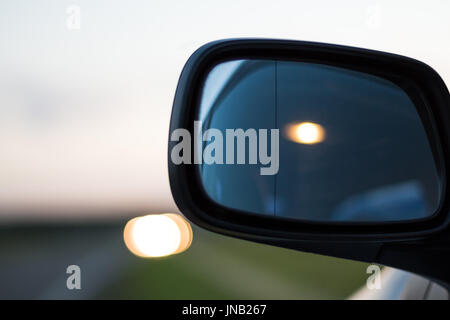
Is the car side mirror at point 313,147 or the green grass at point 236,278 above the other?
the green grass at point 236,278

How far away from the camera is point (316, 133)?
76.5 inches

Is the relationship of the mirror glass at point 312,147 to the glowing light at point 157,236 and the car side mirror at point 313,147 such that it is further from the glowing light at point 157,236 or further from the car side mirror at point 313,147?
the glowing light at point 157,236

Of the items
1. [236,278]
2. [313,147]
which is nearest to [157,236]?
[236,278]

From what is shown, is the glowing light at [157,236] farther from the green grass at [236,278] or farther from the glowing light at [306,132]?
the glowing light at [306,132]

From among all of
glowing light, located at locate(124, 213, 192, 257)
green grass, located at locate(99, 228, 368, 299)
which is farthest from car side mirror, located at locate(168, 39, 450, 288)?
glowing light, located at locate(124, 213, 192, 257)

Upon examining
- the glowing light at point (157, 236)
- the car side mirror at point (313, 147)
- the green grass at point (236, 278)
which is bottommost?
the car side mirror at point (313, 147)

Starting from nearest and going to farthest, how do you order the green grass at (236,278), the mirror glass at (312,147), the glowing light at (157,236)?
the mirror glass at (312,147) < the green grass at (236,278) < the glowing light at (157,236)

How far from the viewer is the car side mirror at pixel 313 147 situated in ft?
5.95

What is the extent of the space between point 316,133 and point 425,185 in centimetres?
45

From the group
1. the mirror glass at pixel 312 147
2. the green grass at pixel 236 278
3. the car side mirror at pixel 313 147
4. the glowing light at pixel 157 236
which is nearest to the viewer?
the car side mirror at pixel 313 147

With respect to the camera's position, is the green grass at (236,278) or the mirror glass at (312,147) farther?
the green grass at (236,278)

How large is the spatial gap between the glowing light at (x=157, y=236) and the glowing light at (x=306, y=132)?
23948 millimetres

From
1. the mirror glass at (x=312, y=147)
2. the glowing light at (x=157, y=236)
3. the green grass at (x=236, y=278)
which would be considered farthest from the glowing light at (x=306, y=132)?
the glowing light at (x=157, y=236)
